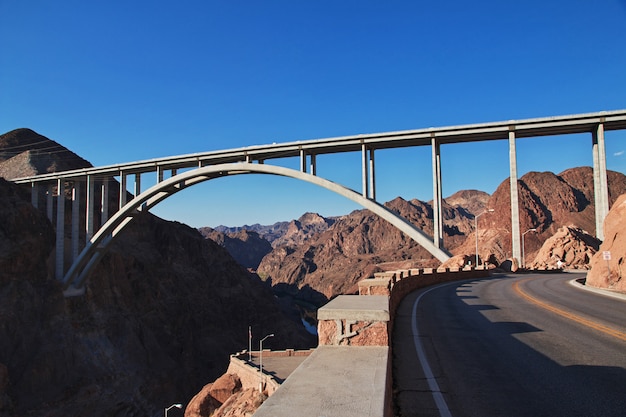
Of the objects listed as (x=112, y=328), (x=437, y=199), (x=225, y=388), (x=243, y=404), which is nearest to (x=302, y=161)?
(x=437, y=199)

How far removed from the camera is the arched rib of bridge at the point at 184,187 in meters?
21.5

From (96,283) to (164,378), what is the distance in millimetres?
13050

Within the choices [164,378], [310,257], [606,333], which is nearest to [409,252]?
[310,257]

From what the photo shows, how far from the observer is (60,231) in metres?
38.6

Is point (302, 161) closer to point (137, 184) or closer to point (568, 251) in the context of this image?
point (137, 184)

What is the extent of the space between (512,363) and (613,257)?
15844 millimetres

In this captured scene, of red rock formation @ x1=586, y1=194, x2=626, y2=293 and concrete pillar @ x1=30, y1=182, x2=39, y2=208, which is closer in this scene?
red rock formation @ x1=586, y1=194, x2=626, y2=293

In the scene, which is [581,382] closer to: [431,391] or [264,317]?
[431,391]

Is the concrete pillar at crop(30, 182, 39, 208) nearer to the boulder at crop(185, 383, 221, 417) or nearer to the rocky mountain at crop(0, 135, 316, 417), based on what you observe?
the rocky mountain at crop(0, 135, 316, 417)

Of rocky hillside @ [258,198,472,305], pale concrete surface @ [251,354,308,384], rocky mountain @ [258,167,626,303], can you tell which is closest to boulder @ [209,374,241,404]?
pale concrete surface @ [251,354,308,384]

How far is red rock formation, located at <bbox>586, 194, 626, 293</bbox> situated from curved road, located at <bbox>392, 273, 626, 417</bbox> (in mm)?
8364

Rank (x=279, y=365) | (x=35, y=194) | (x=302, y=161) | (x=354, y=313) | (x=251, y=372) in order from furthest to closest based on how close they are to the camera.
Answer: (x=35, y=194) → (x=279, y=365) → (x=251, y=372) → (x=302, y=161) → (x=354, y=313)

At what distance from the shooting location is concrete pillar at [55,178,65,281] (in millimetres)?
37406

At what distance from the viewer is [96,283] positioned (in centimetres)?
4550
